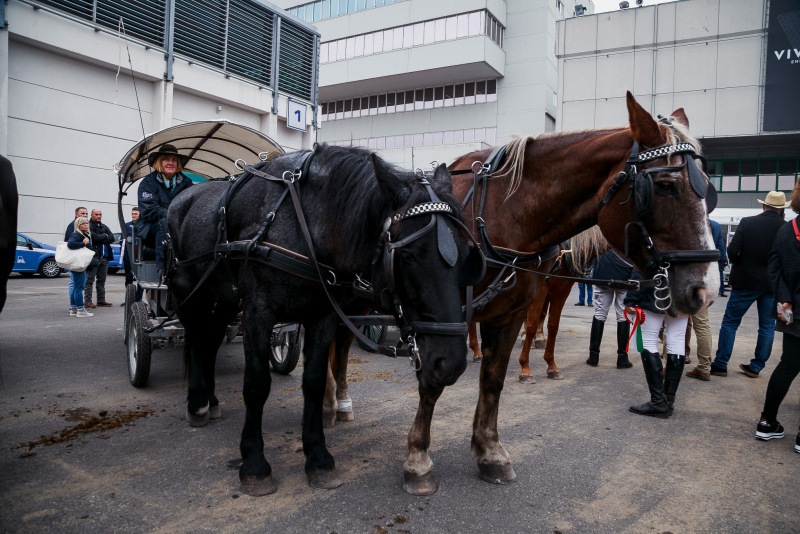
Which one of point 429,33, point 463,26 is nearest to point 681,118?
point 463,26

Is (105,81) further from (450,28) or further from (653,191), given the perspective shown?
(450,28)

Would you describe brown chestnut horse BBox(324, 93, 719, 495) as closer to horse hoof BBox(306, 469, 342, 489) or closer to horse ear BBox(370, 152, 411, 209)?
horse hoof BBox(306, 469, 342, 489)

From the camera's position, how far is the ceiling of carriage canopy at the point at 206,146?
215 inches

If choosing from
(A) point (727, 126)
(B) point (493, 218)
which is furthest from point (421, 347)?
(A) point (727, 126)

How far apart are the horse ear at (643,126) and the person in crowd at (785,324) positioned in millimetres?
2116

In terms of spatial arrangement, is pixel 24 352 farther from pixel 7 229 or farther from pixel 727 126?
pixel 727 126

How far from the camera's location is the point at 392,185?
105 inches

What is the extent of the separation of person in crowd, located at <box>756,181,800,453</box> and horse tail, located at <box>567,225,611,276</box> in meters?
1.62

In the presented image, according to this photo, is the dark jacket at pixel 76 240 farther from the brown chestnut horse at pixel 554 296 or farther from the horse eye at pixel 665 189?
the horse eye at pixel 665 189

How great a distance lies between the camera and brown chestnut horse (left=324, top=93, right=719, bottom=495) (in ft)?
8.81

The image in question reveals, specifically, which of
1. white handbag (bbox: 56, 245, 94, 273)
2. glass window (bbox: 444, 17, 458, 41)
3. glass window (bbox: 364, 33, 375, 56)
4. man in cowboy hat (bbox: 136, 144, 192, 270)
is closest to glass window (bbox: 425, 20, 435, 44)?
glass window (bbox: 444, 17, 458, 41)

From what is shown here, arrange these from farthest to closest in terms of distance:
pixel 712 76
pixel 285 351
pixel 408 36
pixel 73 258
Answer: pixel 408 36
pixel 712 76
pixel 73 258
pixel 285 351

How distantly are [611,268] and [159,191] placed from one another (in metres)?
5.36

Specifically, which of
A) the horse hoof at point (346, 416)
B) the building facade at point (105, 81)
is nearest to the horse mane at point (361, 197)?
the horse hoof at point (346, 416)
